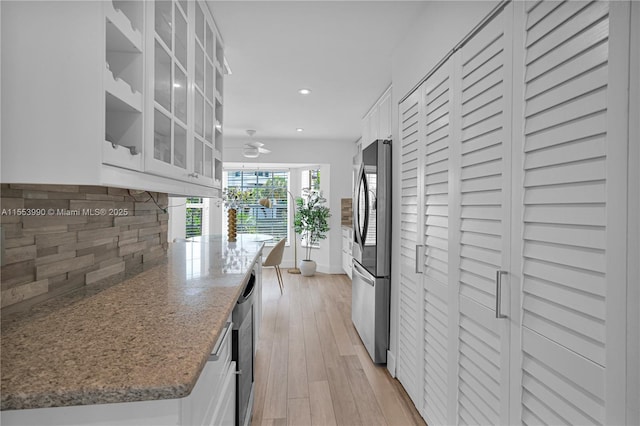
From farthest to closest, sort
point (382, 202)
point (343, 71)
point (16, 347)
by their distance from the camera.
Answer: point (343, 71), point (382, 202), point (16, 347)

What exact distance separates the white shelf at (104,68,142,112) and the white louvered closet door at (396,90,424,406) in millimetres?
1482

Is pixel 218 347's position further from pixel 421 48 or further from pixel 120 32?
pixel 421 48

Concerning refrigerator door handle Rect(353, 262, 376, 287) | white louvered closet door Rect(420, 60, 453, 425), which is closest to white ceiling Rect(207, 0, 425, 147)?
white louvered closet door Rect(420, 60, 453, 425)

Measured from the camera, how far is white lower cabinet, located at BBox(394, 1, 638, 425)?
2.81ft

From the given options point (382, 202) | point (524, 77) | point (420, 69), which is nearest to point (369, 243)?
point (382, 202)

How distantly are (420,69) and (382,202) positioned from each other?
946 mm

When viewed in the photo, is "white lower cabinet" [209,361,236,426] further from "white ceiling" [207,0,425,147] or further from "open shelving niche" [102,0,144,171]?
"white ceiling" [207,0,425,147]

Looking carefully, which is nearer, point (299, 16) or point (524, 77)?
point (524, 77)

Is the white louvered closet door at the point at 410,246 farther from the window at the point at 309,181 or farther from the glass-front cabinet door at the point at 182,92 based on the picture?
the window at the point at 309,181

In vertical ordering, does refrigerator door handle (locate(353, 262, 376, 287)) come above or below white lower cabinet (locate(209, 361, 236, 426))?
above

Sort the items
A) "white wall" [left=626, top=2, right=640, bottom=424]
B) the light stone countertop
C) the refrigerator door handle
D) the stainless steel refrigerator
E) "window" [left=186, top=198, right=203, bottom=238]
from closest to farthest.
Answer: the light stone countertop < "white wall" [left=626, top=2, right=640, bottom=424] < the stainless steel refrigerator < the refrigerator door handle < "window" [left=186, top=198, right=203, bottom=238]

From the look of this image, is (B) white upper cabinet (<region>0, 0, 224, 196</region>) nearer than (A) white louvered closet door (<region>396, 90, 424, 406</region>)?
Yes

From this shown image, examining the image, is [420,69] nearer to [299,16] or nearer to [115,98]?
[299,16]

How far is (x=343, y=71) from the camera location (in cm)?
309
